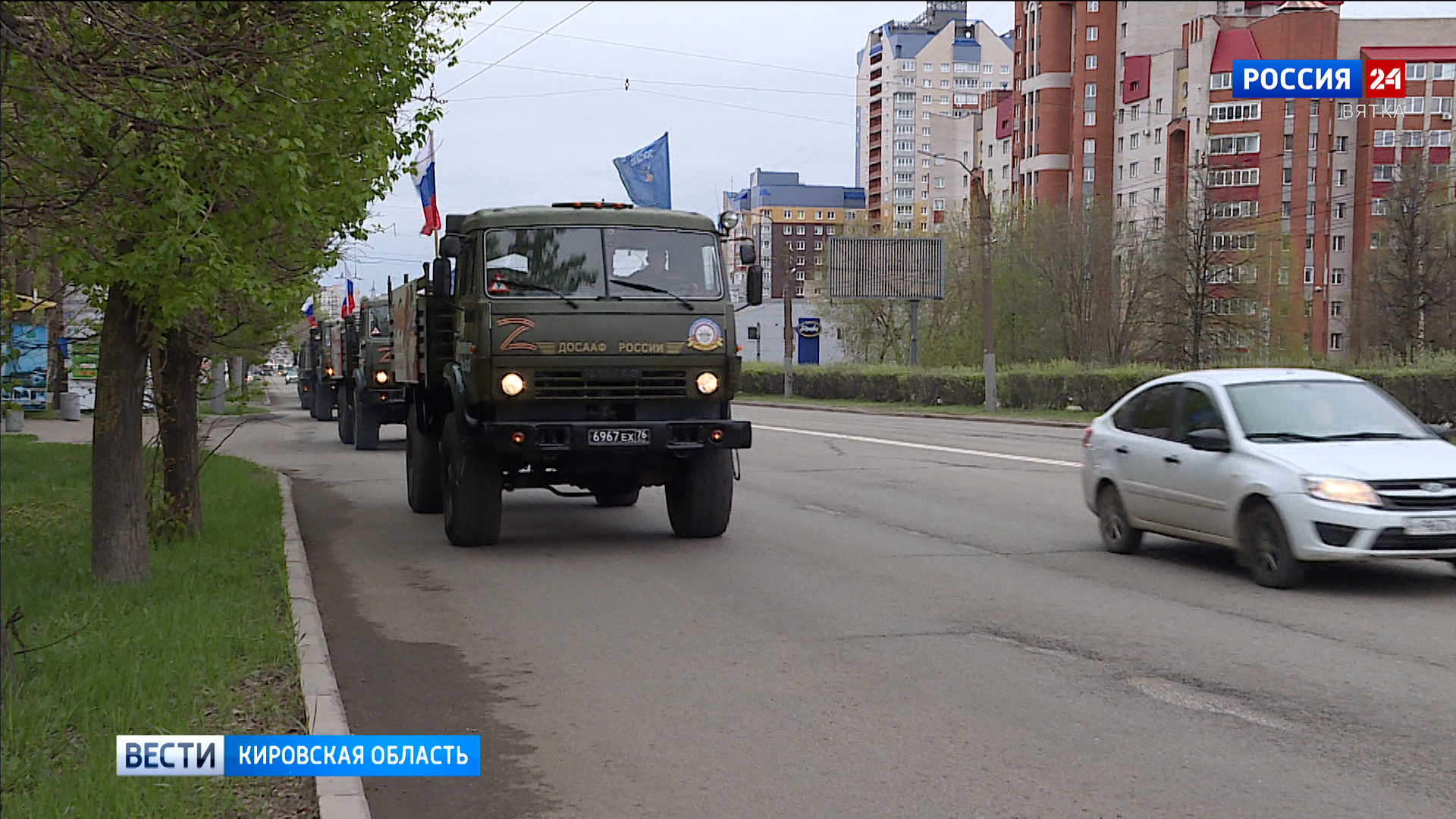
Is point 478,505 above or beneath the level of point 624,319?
beneath

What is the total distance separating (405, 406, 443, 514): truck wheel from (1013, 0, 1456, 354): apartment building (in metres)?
50.1

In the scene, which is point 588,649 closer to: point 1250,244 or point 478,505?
point 478,505

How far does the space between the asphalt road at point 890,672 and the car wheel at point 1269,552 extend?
0.69ft

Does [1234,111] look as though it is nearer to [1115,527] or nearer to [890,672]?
[1115,527]

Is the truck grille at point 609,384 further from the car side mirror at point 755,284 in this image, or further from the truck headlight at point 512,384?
the car side mirror at point 755,284

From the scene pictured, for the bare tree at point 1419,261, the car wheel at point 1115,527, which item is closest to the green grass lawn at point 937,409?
the bare tree at point 1419,261

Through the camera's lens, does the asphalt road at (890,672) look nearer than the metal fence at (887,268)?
Yes

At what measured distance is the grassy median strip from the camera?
547 centimetres

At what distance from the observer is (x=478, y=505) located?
44.0ft

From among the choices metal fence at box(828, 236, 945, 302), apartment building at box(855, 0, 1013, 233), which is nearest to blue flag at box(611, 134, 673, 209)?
metal fence at box(828, 236, 945, 302)

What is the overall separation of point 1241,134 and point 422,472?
86.7 m

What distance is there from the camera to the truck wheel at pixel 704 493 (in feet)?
45.3

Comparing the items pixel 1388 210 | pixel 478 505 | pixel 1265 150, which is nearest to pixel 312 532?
pixel 478 505

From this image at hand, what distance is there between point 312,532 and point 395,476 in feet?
23.5
